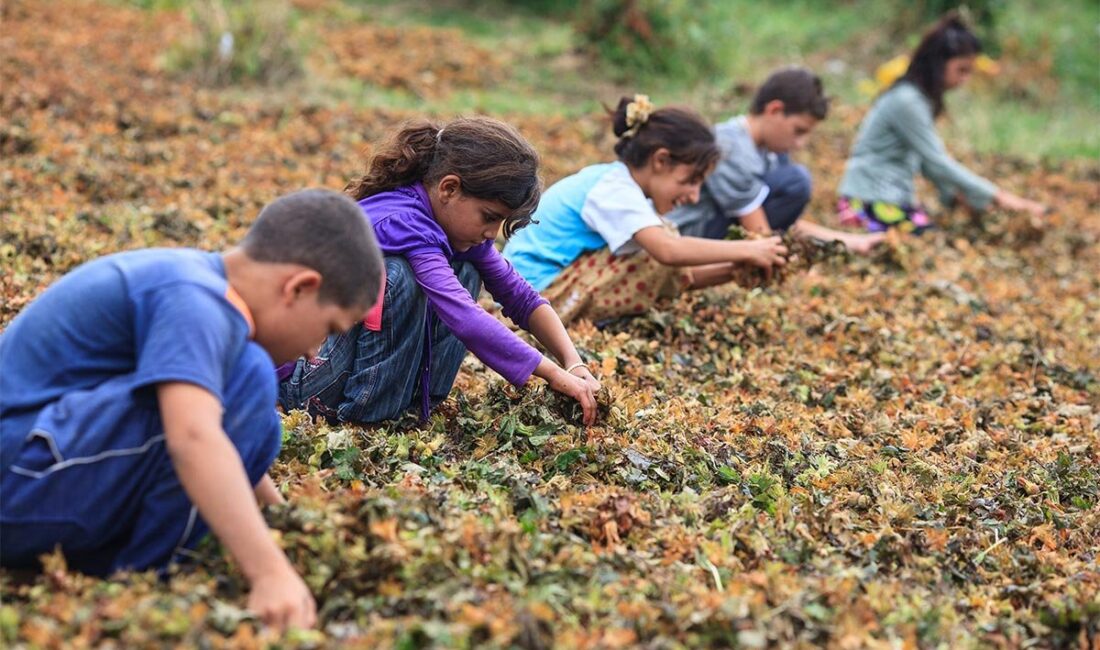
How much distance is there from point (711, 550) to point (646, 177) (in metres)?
2.43

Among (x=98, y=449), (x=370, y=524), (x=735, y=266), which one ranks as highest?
(x=98, y=449)

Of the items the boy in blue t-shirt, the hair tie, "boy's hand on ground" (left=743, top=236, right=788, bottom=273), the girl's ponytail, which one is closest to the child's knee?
"boy's hand on ground" (left=743, top=236, right=788, bottom=273)

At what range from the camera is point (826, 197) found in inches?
335

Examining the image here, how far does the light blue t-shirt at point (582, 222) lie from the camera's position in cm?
496

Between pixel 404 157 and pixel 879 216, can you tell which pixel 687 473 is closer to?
pixel 404 157

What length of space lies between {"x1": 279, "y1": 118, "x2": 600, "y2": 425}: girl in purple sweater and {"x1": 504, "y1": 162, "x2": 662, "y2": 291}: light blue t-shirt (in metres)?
1.15

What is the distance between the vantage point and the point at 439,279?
3576 mm

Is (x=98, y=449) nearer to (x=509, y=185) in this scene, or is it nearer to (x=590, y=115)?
(x=509, y=185)

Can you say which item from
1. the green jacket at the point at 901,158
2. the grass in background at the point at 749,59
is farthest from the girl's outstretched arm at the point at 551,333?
the grass in background at the point at 749,59

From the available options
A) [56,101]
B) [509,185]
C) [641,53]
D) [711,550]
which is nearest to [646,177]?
[509,185]

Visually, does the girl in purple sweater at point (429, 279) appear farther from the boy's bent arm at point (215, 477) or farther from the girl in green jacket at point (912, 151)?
the girl in green jacket at point (912, 151)

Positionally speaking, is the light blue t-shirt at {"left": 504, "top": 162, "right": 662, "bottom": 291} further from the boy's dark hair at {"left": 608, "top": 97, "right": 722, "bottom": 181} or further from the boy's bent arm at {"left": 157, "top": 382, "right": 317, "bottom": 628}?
the boy's bent arm at {"left": 157, "top": 382, "right": 317, "bottom": 628}

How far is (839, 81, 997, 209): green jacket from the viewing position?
780 cm

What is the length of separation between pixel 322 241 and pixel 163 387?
450 millimetres
